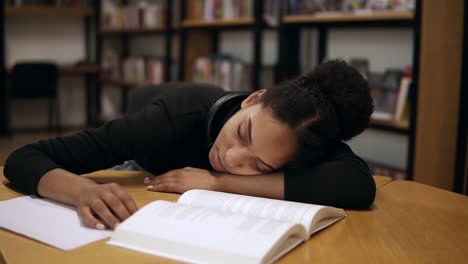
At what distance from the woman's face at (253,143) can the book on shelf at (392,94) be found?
1.69 meters

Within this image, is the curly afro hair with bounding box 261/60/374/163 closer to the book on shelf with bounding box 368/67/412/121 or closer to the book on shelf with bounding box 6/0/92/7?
the book on shelf with bounding box 368/67/412/121

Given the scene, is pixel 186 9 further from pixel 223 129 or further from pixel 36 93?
pixel 223 129

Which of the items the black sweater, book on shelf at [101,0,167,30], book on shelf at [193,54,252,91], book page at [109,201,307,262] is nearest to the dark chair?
book on shelf at [101,0,167,30]

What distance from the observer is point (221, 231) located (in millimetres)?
871

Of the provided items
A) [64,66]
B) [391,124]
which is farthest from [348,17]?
[64,66]

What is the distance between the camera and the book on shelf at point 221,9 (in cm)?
381

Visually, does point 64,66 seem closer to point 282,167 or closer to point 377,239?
point 282,167

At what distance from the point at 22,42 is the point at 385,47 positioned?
447cm

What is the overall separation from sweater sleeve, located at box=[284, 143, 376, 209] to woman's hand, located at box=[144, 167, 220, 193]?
0.57 ft

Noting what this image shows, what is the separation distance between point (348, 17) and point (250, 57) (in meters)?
1.39

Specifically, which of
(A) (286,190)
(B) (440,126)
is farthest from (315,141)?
(B) (440,126)

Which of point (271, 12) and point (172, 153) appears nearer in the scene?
point (172, 153)

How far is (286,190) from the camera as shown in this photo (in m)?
1.21

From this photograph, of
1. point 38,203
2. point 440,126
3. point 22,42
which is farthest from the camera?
point 22,42
